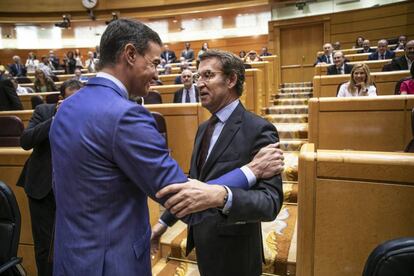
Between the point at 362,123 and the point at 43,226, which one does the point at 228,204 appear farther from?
the point at 362,123

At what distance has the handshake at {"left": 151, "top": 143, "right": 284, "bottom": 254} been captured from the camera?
0.66 meters

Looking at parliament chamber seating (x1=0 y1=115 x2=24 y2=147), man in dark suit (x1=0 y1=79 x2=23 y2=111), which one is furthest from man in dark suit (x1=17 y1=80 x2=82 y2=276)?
man in dark suit (x1=0 y1=79 x2=23 y2=111)

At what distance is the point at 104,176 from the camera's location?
26.4 inches

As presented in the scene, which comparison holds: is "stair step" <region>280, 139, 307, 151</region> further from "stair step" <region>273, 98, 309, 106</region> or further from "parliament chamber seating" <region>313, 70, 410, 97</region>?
"stair step" <region>273, 98, 309, 106</region>

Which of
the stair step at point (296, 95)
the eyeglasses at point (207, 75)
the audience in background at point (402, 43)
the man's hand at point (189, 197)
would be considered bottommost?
the man's hand at point (189, 197)

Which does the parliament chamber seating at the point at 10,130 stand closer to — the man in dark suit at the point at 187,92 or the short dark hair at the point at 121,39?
the man in dark suit at the point at 187,92

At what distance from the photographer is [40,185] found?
4.96 ft

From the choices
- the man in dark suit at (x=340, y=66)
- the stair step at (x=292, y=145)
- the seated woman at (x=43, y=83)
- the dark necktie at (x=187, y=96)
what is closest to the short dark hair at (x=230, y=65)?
the stair step at (x=292, y=145)

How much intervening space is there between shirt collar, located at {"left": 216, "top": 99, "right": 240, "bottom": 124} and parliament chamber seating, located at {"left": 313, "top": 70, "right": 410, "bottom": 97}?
2.70 metres

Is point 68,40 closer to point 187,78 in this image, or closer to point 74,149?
point 187,78

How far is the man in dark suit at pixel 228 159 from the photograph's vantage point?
36.7 inches

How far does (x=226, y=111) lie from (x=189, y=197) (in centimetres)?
48

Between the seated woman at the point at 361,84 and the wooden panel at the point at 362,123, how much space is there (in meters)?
0.81

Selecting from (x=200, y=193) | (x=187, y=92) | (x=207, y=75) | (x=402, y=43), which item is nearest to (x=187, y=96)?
(x=187, y=92)
